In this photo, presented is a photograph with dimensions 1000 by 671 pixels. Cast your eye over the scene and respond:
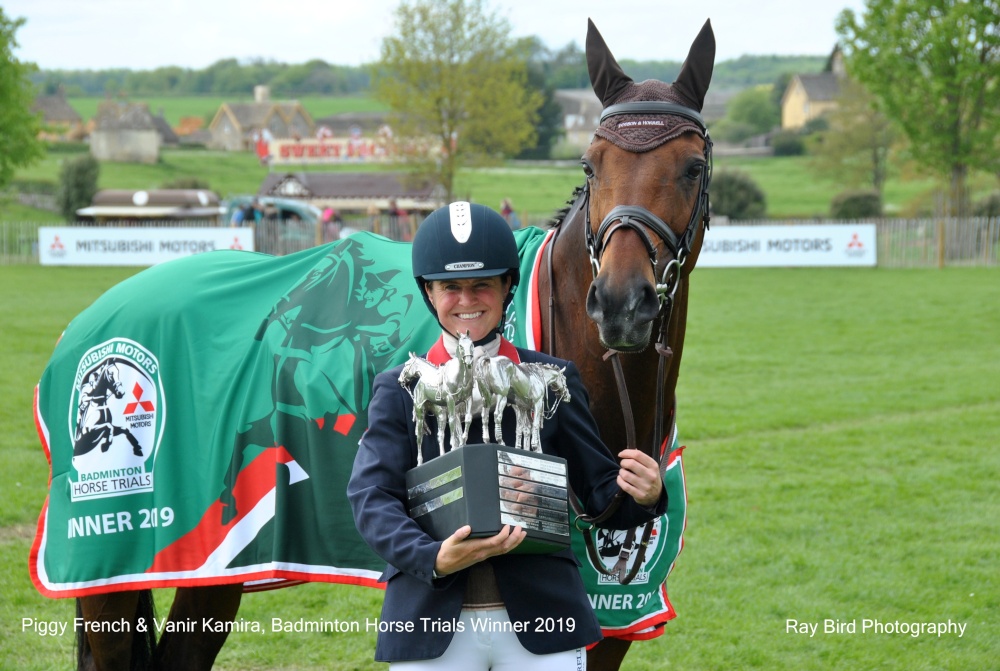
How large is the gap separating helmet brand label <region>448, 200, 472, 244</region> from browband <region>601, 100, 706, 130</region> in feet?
2.13

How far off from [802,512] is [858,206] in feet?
104

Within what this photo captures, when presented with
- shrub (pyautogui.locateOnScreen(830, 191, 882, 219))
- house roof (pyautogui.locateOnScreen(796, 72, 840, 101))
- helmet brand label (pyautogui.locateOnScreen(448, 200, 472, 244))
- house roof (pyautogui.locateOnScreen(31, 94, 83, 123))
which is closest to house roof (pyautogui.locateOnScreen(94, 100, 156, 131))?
house roof (pyautogui.locateOnScreen(31, 94, 83, 123))

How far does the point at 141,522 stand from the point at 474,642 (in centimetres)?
207

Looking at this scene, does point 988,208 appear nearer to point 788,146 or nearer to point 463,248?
point 463,248

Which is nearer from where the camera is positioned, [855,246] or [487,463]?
[487,463]

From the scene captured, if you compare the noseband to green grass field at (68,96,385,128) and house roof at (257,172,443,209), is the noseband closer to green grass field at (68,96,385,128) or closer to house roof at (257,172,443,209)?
house roof at (257,172,443,209)

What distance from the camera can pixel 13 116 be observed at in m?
33.2

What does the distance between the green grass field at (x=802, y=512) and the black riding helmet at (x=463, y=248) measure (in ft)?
9.96

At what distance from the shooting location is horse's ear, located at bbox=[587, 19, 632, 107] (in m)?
3.10

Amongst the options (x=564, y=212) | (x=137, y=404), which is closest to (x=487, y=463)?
(x=564, y=212)

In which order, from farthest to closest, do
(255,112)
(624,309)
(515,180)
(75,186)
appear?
(255,112)
(515,180)
(75,186)
(624,309)

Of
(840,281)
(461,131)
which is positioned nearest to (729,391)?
(840,281)

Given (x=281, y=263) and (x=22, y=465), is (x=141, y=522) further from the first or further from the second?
(x=22, y=465)

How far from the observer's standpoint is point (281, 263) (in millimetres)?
4285
